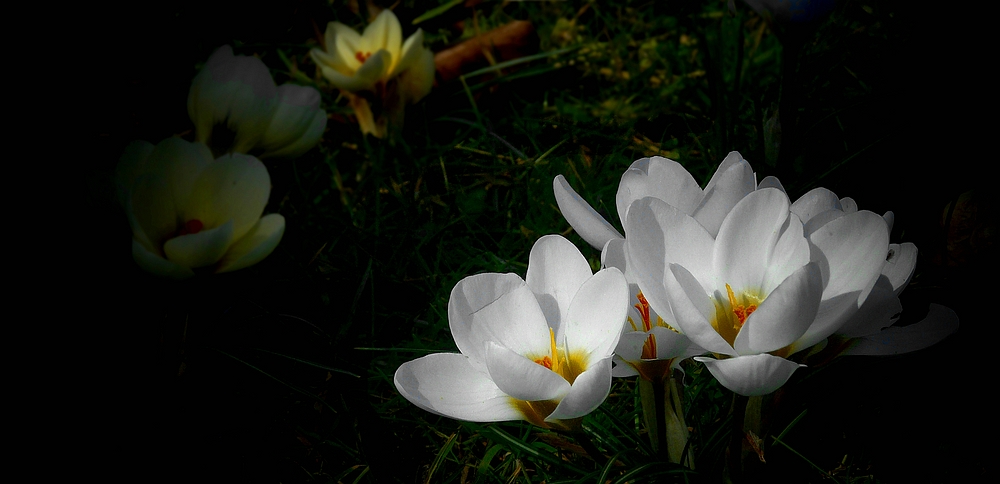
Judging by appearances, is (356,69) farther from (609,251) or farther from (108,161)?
(609,251)

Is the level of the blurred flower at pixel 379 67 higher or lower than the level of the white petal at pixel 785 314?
lower

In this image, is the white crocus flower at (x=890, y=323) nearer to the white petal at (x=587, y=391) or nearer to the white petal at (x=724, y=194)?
the white petal at (x=724, y=194)

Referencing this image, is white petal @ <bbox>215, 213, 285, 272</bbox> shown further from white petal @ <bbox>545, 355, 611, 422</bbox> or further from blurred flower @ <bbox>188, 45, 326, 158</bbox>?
white petal @ <bbox>545, 355, 611, 422</bbox>

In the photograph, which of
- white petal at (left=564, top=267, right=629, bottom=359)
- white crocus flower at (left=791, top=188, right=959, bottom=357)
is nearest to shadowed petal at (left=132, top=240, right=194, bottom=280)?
white petal at (left=564, top=267, right=629, bottom=359)

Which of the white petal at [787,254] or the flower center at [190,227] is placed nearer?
the white petal at [787,254]

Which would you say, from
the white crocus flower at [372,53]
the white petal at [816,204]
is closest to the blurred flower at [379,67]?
the white crocus flower at [372,53]

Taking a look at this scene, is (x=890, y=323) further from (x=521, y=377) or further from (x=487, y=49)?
(x=487, y=49)
